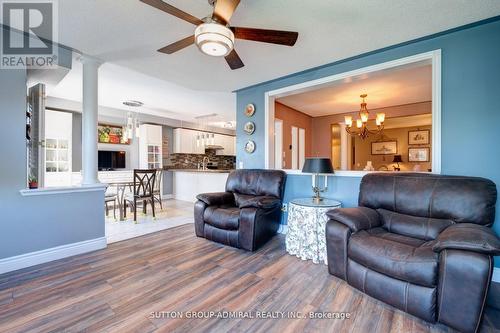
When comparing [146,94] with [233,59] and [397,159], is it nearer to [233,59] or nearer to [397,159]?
[233,59]

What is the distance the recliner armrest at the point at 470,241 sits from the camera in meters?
1.39

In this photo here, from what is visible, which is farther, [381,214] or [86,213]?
[86,213]

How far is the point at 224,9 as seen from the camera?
162 cm

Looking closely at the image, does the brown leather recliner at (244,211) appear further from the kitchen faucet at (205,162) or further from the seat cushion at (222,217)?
the kitchen faucet at (205,162)

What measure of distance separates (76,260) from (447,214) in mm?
3815

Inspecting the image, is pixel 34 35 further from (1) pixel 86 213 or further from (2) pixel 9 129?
(1) pixel 86 213

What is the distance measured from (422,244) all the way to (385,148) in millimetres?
6979

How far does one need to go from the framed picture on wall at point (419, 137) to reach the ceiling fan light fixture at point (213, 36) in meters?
7.69

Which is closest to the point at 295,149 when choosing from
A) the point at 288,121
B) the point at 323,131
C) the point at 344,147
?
the point at 288,121

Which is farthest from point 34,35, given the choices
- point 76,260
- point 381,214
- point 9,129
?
point 381,214

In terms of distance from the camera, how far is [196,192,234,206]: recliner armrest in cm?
324

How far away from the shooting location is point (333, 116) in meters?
6.06

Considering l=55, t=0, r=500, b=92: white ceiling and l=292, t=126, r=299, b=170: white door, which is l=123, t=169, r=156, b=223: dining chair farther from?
l=292, t=126, r=299, b=170: white door

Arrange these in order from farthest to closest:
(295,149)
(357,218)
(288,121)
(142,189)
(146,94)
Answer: (295,149), (288,121), (146,94), (142,189), (357,218)
